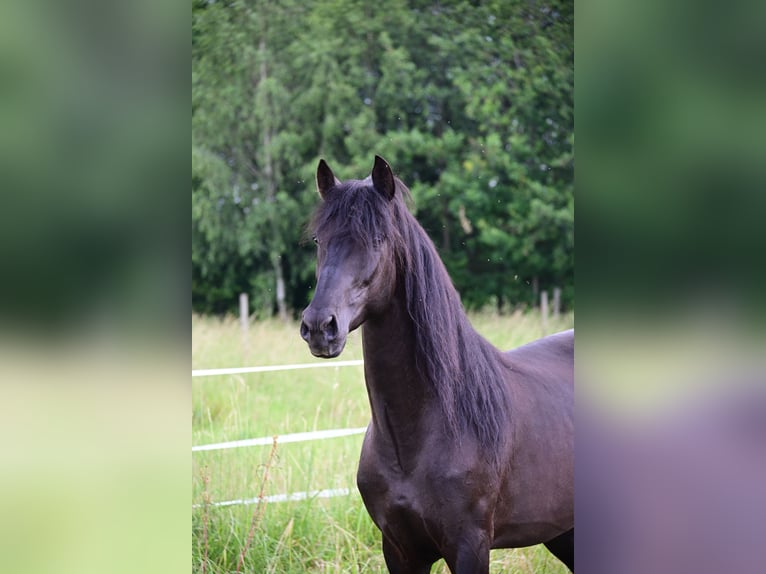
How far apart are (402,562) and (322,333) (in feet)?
3.27

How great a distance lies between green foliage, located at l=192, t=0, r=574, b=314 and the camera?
1334 cm

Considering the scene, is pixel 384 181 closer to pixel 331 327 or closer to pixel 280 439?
pixel 331 327

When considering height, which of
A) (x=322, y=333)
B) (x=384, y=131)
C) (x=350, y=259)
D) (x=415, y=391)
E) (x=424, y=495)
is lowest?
(x=424, y=495)

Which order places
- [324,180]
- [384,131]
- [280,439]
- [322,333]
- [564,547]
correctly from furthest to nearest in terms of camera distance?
[384,131], [280,439], [564,547], [324,180], [322,333]

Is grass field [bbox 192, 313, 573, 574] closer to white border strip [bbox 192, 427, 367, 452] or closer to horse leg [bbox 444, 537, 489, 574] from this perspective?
white border strip [bbox 192, 427, 367, 452]

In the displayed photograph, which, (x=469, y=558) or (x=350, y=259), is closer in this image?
(x=350, y=259)

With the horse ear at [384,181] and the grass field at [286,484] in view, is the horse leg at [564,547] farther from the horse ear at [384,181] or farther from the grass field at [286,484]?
the horse ear at [384,181]

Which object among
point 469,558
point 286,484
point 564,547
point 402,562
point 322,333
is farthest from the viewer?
point 286,484

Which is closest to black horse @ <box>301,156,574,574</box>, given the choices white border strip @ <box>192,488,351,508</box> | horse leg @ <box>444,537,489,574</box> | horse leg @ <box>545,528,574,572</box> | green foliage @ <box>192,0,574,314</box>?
horse leg @ <box>444,537,489,574</box>

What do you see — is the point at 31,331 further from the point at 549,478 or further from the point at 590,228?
the point at 549,478

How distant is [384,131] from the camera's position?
47.2ft

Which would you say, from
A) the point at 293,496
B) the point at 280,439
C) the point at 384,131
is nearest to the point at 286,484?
the point at 293,496

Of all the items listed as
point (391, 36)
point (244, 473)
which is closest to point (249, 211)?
point (391, 36)

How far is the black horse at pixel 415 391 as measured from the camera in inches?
91.4
